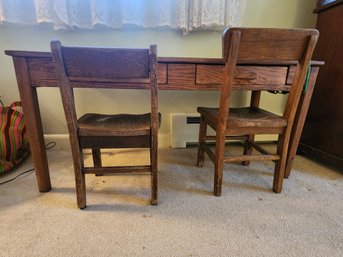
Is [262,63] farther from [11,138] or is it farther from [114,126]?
[11,138]

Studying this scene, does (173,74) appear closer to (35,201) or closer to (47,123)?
(35,201)

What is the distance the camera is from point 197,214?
92 cm

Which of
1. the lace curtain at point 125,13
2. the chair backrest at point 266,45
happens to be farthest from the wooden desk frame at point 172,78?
the lace curtain at point 125,13

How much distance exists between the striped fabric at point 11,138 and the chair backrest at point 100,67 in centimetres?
75

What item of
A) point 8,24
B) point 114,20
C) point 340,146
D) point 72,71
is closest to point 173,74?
point 72,71

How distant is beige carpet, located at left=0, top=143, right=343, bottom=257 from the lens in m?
0.74

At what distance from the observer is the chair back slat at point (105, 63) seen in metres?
0.75

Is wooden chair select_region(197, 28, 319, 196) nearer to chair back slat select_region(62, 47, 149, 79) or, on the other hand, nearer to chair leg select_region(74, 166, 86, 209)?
chair back slat select_region(62, 47, 149, 79)

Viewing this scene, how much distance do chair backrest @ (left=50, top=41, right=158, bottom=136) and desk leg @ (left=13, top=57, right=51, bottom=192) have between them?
28 cm

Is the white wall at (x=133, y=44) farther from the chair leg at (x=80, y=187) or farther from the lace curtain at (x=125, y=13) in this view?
the chair leg at (x=80, y=187)

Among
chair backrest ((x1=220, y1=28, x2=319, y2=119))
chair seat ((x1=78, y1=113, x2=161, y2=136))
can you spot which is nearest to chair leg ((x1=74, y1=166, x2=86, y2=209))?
chair seat ((x1=78, y1=113, x2=161, y2=136))

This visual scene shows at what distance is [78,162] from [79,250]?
1.15 feet

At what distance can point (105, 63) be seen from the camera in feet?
2.53

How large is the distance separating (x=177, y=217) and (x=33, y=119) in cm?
85
